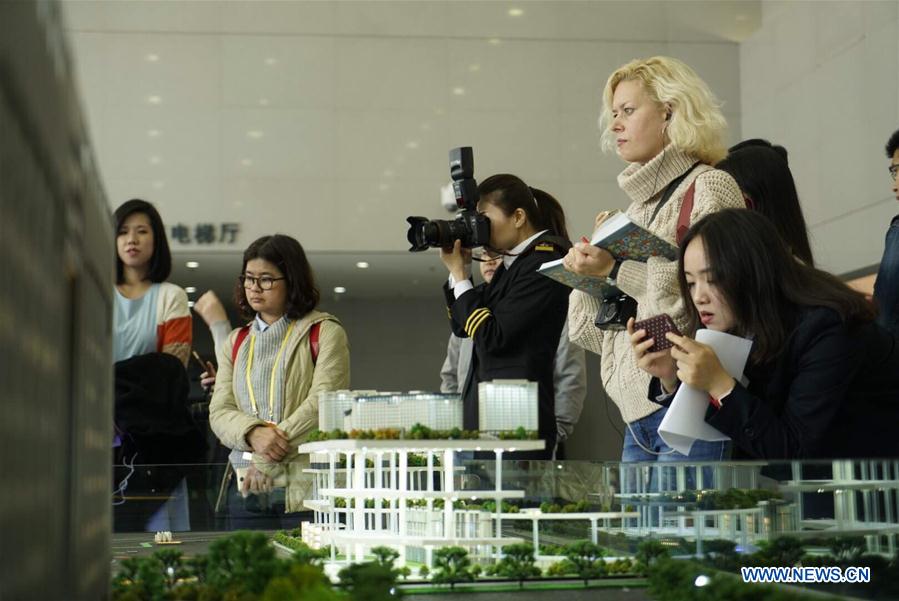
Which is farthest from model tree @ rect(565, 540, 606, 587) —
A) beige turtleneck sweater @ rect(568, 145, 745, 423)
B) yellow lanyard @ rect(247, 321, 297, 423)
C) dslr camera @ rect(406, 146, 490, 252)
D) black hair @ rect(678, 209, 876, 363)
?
yellow lanyard @ rect(247, 321, 297, 423)

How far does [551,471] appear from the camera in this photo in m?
2.03

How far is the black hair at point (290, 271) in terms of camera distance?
3932 mm

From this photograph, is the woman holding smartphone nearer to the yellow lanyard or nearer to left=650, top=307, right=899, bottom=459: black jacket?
left=650, top=307, right=899, bottom=459: black jacket

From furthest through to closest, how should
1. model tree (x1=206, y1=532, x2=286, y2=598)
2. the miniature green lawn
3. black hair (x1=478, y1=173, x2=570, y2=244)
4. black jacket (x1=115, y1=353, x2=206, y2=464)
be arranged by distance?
1. black jacket (x1=115, y1=353, x2=206, y2=464)
2. black hair (x1=478, y1=173, x2=570, y2=244)
3. the miniature green lawn
4. model tree (x1=206, y1=532, x2=286, y2=598)

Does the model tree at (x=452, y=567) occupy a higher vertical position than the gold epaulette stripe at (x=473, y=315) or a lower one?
lower

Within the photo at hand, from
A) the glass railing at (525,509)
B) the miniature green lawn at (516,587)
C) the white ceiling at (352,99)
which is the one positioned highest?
the white ceiling at (352,99)

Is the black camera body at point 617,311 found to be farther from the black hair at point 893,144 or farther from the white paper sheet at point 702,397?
the black hair at point 893,144

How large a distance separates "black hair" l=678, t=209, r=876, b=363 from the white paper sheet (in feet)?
0.12

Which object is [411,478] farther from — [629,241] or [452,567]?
[629,241]

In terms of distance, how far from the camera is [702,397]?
217 centimetres

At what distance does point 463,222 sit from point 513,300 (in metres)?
0.30

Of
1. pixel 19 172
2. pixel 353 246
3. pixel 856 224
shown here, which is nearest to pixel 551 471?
pixel 19 172

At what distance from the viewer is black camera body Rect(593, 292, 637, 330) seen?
9.09 ft

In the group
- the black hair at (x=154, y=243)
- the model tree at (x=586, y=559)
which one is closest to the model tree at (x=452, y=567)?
the model tree at (x=586, y=559)
